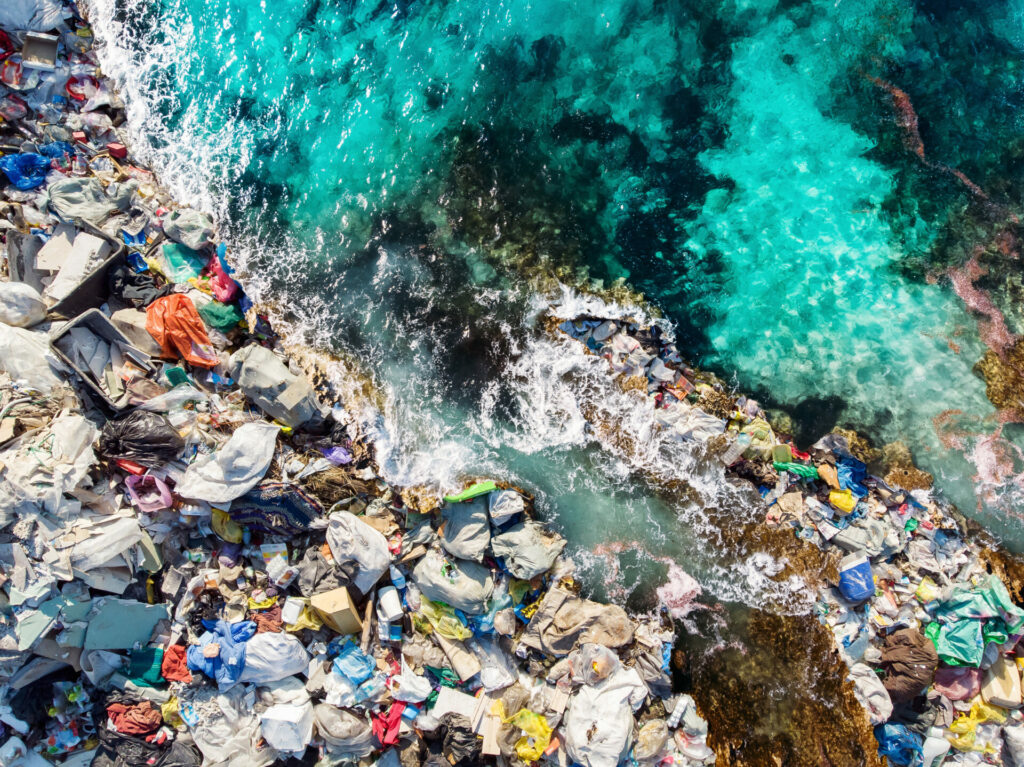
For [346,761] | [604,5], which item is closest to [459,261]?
[604,5]

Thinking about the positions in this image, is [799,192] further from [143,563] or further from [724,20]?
[143,563]

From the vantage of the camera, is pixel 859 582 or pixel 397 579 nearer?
pixel 859 582

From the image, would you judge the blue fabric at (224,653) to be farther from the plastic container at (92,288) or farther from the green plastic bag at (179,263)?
the green plastic bag at (179,263)

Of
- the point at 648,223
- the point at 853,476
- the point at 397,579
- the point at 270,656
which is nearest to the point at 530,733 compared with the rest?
the point at 397,579

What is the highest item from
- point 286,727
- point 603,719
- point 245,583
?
point 603,719

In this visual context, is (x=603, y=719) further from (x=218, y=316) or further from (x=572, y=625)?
(x=218, y=316)
